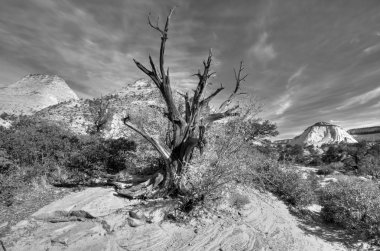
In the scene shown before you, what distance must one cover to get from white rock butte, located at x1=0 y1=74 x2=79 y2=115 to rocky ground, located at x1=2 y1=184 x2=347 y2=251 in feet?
181

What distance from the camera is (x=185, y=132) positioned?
A: 6918 mm

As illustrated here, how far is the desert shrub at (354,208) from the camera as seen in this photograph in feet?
18.1

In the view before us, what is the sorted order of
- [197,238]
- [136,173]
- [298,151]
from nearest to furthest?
[197,238] < [136,173] < [298,151]

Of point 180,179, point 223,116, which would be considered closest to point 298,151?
point 223,116

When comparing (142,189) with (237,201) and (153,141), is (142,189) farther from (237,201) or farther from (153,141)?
(237,201)

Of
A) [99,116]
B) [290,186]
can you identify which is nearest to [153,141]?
[290,186]

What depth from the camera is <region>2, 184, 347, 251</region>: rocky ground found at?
4.44 m

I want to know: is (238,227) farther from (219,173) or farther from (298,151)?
(298,151)

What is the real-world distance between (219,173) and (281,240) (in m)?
2.33

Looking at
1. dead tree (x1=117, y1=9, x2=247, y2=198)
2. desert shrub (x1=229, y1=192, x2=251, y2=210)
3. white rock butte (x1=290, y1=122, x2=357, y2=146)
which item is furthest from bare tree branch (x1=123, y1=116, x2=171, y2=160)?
white rock butte (x1=290, y1=122, x2=357, y2=146)

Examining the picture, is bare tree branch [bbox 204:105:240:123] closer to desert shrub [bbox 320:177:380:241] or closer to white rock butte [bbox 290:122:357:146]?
desert shrub [bbox 320:177:380:241]

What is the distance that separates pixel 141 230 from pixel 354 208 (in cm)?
651

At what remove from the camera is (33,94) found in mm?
69000

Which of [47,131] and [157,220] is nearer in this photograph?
[157,220]
